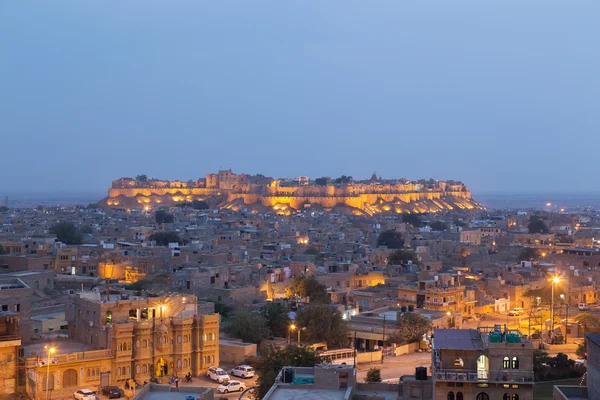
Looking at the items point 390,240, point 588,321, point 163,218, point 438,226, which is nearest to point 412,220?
point 438,226

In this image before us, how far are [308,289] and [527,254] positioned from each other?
71.0ft

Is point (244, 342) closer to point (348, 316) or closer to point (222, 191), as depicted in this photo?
point (348, 316)

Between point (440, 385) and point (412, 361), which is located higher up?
point (440, 385)

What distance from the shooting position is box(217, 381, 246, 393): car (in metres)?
21.4

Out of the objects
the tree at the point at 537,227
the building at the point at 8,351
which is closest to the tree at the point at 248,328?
the building at the point at 8,351

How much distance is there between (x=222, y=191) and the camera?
137 meters

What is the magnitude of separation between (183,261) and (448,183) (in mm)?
120258

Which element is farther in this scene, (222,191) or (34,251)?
(222,191)

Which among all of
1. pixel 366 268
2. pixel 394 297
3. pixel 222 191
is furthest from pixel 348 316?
pixel 222 191

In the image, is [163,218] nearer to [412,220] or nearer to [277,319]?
[412,220]

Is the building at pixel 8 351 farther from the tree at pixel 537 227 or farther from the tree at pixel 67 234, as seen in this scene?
the tree at pixel 537 227

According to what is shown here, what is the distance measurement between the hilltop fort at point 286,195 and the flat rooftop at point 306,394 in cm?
10290

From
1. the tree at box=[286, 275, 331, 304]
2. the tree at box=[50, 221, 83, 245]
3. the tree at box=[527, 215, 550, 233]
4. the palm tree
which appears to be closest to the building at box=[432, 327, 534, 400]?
the palm tree

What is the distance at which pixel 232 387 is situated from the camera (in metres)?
21.6
